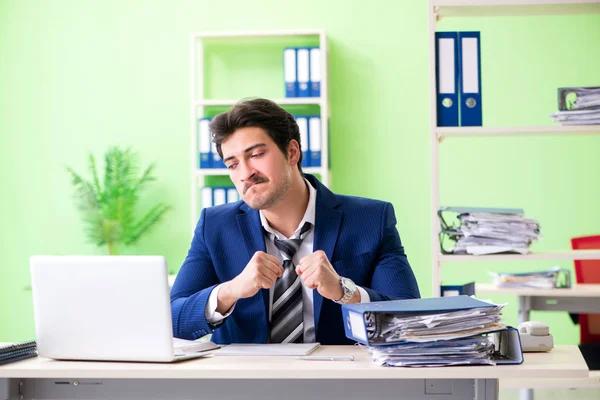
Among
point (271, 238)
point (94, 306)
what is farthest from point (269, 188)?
point (94, 306)

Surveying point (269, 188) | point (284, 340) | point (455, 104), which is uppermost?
point (455, 104)

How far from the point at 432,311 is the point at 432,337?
0.05m

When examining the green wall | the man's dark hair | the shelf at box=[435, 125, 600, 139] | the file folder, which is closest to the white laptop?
the file folder

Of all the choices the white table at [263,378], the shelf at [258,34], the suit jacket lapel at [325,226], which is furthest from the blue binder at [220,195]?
the white table at [263,378]

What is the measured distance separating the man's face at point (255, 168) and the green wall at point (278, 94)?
2654 millimetres

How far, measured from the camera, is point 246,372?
163 cm

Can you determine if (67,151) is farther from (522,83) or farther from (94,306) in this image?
(94,306)

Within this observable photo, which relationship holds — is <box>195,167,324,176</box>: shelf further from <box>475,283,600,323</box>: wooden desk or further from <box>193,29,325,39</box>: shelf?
<box>475,283,600,323</box>: wooden desk

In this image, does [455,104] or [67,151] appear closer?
[455,104]

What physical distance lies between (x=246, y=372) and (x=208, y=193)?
3.10 meters

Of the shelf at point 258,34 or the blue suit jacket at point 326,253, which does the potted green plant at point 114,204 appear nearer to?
the shelf at point 258,34

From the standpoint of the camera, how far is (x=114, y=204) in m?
4.82

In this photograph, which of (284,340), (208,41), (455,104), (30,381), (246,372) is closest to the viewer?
(246,372)

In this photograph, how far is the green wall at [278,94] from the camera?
16.0 ft
